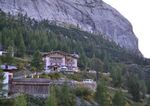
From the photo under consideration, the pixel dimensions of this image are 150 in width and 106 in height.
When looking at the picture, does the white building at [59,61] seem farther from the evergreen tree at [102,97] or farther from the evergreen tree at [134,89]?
the evergreen tree at [102,97]

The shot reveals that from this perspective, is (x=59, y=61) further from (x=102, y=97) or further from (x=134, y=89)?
(x=102, y=97)

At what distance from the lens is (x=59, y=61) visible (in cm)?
13888

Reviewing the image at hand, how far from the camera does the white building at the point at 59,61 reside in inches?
5323

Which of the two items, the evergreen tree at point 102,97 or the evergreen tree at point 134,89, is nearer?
the evergreen tree at point 102,97

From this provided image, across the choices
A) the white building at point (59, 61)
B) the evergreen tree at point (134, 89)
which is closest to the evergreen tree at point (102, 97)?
the evergreen tree at point (134, 89)

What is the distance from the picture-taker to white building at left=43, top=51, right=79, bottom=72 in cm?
13521

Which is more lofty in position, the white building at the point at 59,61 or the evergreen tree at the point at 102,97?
the white building at the point at 59,61

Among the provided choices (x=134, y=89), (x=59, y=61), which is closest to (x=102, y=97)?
(x=134, y=89)

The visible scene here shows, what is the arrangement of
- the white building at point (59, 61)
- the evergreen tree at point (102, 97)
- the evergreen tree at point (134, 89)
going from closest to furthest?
the evergreen tree at point (102, 97) → the evergreen tree at point (134, 89) → the white building at point (59, 61)

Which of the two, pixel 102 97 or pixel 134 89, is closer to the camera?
pixel 102 97

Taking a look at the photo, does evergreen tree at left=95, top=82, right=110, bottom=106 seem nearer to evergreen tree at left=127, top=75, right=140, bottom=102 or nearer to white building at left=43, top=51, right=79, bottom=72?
evergreen tree at left=127, top=75, right=140, bottom=102

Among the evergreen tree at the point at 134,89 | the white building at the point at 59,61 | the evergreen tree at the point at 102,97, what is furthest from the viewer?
the white building at the point at 59,61

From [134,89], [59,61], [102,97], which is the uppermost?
[59,61]

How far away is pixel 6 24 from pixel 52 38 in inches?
786
